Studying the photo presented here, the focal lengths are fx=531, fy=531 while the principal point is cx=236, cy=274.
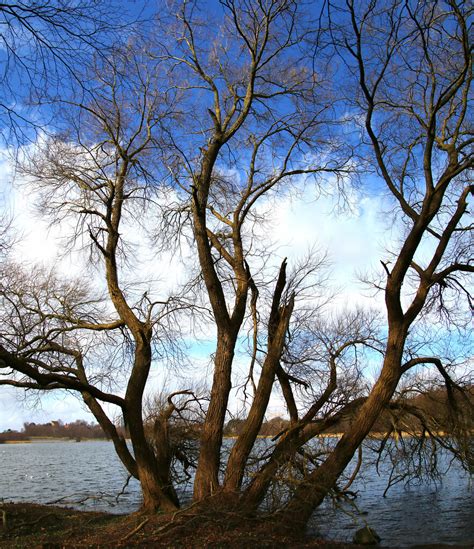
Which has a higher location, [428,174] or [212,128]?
[212,128]

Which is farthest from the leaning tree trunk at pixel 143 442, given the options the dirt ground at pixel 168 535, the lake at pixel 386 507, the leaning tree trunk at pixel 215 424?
the lake at pixel 386 507

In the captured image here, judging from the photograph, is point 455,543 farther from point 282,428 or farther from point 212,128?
point 212,128

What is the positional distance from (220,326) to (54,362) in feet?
14.8

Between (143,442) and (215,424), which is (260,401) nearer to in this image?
(215,424)

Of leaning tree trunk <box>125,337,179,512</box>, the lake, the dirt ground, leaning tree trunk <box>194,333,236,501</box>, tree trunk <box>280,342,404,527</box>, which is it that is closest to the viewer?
the dirt ground

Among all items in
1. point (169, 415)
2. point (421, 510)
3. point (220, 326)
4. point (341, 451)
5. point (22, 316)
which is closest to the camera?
point (341, 451)

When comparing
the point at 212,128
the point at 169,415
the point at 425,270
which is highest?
the point at 212,128

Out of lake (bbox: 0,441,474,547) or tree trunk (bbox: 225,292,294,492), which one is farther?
lake (bbox: 0,441,474,547)

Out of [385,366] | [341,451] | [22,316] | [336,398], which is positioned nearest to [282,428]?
[336,398]

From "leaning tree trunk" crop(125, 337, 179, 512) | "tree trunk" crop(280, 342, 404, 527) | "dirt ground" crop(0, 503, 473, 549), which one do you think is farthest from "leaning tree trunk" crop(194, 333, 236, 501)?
"tree trunk" crop(280, 342, 404, 527)

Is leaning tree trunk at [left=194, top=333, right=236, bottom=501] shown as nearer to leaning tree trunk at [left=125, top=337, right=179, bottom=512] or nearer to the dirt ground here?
the dirt ground

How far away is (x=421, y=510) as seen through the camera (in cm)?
1772

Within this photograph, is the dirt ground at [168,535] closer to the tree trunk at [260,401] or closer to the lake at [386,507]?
the tree trunk at [260,401]

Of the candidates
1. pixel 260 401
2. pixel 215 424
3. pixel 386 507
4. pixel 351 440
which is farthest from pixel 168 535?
pixel 386 507
